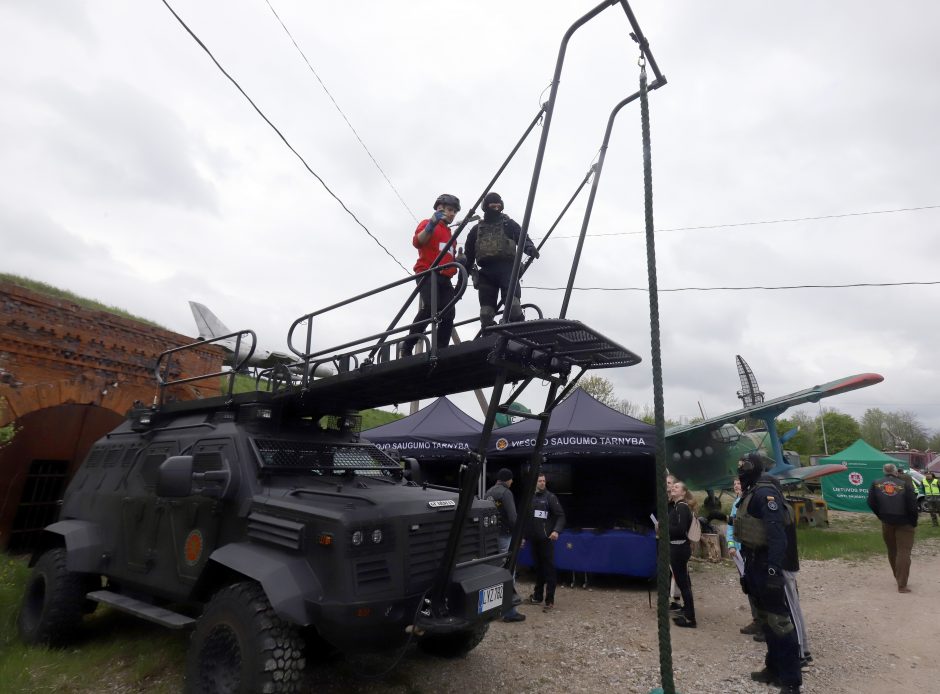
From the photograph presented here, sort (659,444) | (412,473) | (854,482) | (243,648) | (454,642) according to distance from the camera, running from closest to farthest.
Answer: (659,444)
(243,648)
(454,642)
(412,473)
(854,482)

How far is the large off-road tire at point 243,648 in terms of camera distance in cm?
346

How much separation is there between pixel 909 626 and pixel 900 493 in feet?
7.42

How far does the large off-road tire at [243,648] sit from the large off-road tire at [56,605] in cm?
225

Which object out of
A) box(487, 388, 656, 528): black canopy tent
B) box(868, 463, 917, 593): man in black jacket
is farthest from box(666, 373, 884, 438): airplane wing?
box(868, 463, 917, 593): man in black jacket

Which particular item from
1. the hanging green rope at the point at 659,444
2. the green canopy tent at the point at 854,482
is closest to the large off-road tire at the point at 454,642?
the hanging green rope at the point at 659,444

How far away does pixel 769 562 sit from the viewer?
14.9ft

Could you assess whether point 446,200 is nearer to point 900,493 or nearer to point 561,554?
point 561,554

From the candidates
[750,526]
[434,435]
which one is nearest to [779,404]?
[434,435]

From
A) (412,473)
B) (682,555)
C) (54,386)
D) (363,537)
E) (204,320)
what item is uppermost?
(204,320)

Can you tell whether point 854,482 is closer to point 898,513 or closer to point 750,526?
point 898,513

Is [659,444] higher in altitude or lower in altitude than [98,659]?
higher

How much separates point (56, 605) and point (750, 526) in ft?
20.3

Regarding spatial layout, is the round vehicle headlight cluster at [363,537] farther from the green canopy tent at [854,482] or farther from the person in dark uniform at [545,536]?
the green canopy tent at [854,482]

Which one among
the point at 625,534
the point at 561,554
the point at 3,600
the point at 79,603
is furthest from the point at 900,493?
the point at 3,600
